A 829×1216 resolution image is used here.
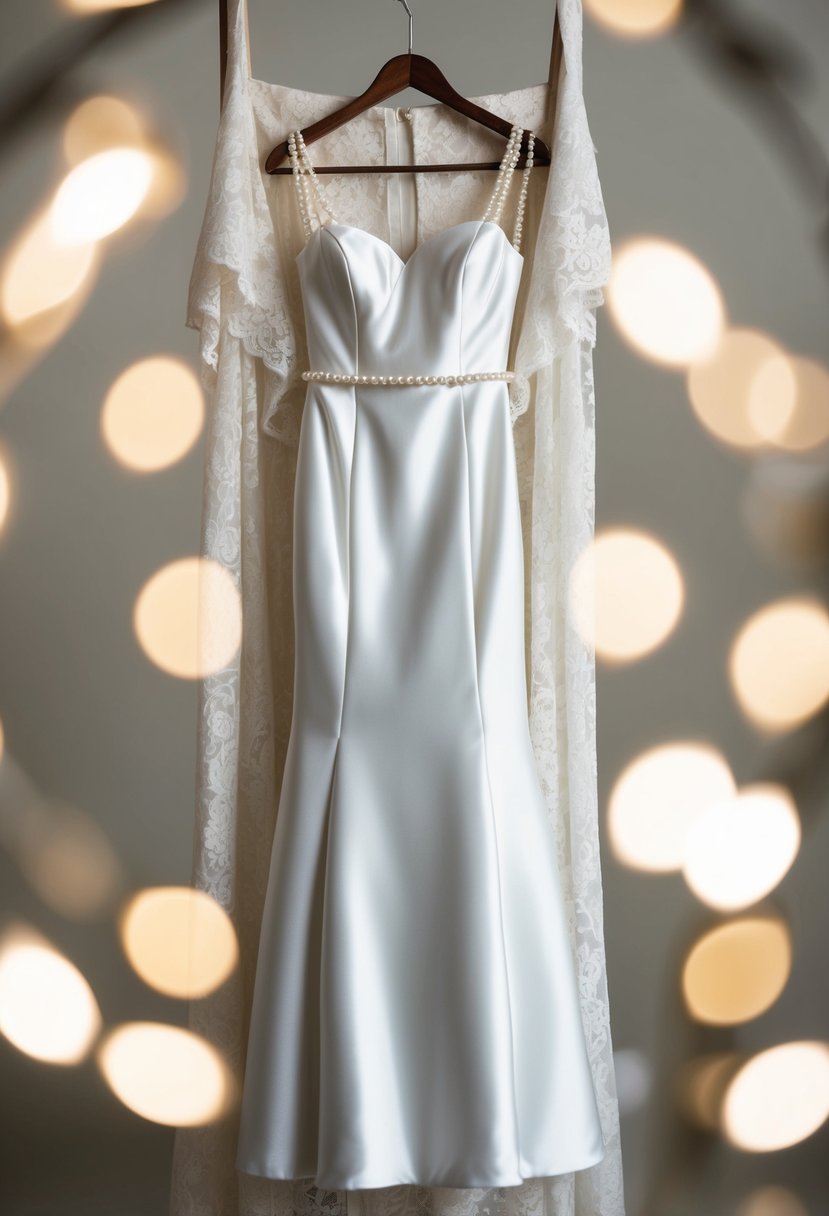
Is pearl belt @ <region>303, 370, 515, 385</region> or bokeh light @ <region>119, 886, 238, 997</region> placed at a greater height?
pearl belt @ <region>303, 370, 515, 385</region>

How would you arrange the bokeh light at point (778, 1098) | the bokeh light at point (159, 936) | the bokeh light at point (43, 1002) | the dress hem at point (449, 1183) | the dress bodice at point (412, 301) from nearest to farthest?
the dress hem at point (449, 1183) < the dress bodice at point (412, 301) < the bokeh light at point (778, 1098) < the bokeh light at point (43, 1002) < the bokeh light at point (159, 936)

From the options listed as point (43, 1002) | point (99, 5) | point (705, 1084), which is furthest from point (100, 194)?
point (705, 1084)

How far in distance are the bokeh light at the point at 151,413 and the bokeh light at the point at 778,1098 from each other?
159 centimetres

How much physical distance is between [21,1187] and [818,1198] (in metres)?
1.31

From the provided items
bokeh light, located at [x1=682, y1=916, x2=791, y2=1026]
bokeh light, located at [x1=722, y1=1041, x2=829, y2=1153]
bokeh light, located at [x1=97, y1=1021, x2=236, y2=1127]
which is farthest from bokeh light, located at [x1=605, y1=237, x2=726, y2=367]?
bokeh light, located at [x1=97, y1=1021, x2=236, y2=1127]

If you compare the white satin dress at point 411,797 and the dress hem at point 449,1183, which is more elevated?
the white satin dress at point 411,797

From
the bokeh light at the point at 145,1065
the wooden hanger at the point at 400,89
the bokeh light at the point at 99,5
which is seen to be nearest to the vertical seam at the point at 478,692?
the wooden hanger at the point at 400,89

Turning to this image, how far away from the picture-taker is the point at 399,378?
50.0 inches

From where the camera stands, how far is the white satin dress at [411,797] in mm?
1160

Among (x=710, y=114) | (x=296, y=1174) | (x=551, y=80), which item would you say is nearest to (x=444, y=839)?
(x=296, y=1174)

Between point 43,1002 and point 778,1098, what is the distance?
1.36m

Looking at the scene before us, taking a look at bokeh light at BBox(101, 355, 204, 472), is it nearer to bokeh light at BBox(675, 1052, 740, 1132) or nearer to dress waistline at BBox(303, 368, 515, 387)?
dress waistline at BBox(303, 368, 515, 387)
